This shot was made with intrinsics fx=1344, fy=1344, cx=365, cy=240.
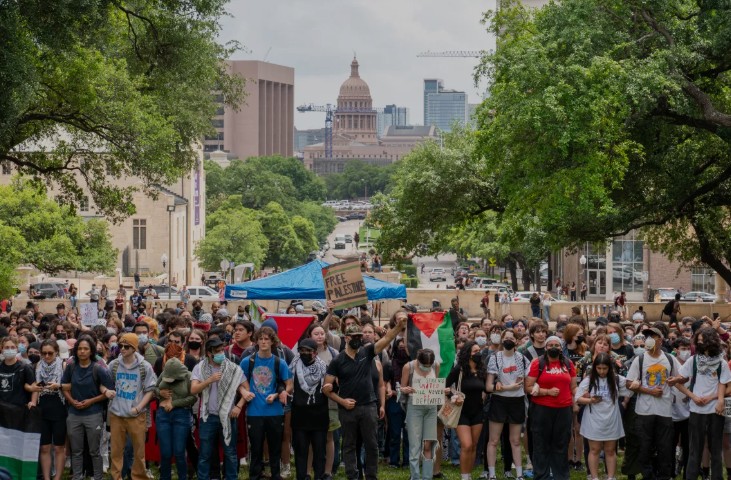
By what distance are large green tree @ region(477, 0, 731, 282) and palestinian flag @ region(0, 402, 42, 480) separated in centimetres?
1486

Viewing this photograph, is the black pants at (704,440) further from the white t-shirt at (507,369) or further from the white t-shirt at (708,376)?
the white t-shirt at (507,369)

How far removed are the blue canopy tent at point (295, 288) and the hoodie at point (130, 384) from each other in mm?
11797

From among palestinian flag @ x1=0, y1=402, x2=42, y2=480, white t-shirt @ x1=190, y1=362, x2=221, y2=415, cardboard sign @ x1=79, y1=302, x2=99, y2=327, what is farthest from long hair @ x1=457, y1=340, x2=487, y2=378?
cardboard sign @ x1=79, y1=302, x2=99, y2=327

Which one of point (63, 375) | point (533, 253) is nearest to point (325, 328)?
point (63, 375)

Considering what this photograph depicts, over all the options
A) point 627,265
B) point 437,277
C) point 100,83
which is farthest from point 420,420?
point 437,277

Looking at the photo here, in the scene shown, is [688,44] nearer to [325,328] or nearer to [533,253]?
[325,328]

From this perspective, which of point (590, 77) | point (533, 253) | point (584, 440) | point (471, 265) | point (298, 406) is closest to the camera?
point (298, 406)

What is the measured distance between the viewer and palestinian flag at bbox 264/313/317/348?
1677 centimetres

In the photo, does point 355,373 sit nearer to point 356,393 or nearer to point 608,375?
point 356,393

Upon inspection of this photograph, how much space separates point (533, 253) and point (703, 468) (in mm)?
44810

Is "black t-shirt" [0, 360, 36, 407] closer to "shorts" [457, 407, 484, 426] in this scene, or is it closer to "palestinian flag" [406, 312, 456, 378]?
"palestinian flag" [406, 312, 456, 378]

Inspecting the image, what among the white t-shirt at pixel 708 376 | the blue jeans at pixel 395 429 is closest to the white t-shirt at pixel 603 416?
the white t-shirt at pixel 708 376

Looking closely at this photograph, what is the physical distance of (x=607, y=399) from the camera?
48.5 ft

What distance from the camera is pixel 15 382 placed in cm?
1463
